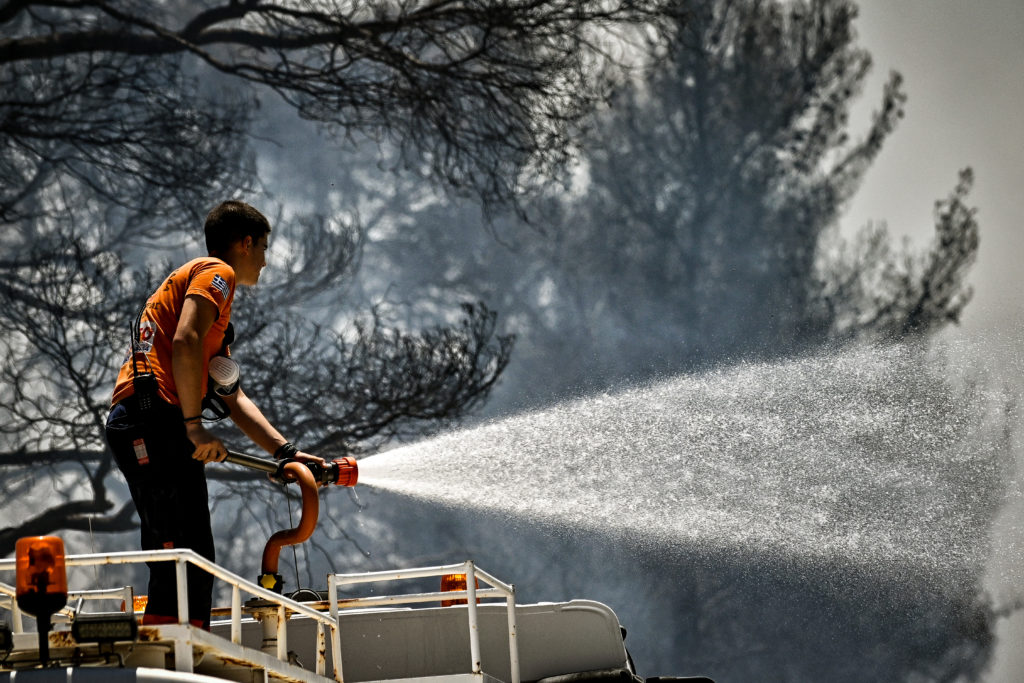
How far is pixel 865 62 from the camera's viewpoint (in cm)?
1778

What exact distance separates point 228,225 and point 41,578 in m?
1.57

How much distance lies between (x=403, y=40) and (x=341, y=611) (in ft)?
41.0

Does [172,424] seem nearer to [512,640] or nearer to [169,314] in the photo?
[169,314]

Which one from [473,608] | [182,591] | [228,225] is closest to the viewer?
[182,591]

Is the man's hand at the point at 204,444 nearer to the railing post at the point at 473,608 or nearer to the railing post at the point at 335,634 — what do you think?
the railing post at the point at 335,634

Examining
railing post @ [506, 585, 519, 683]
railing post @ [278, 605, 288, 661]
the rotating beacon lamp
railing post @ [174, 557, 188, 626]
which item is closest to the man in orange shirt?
railing post @ [278, 605, 288, 661]

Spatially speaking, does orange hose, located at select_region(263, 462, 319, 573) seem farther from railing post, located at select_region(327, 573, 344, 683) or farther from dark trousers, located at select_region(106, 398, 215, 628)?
railing post, located at select_region(327, 573, 344, 683)

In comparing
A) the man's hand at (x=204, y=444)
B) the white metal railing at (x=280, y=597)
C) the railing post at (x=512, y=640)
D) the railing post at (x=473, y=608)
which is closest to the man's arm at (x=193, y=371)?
the man's hand at (x=204, y=444)

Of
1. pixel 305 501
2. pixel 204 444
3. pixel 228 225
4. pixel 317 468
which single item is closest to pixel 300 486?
pixel 305 501

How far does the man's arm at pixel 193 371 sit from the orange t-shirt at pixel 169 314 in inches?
3.5

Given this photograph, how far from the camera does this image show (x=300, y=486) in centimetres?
460

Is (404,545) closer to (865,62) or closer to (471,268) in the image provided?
(471,268)

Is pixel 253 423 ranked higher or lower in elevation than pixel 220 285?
lower

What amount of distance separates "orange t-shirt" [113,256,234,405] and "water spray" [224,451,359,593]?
1.11 feet
